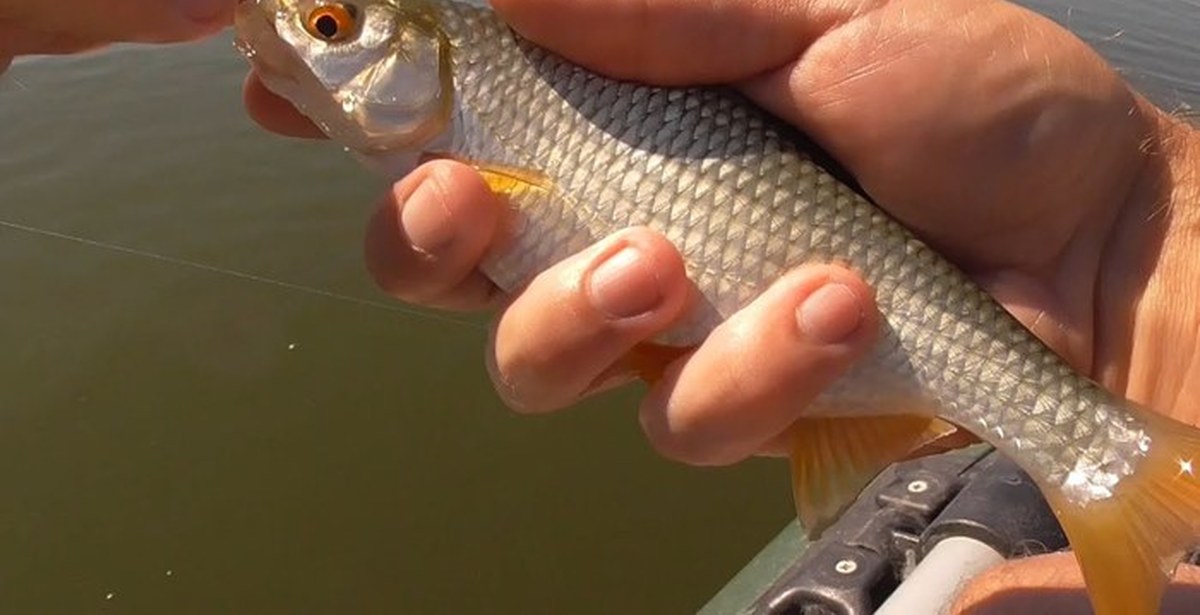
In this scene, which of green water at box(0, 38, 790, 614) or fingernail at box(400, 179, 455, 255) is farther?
green water at box(0, 38, 790, 614)

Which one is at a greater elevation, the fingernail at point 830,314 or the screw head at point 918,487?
the fingernail at point 830,314

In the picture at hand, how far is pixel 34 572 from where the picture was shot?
236 inches

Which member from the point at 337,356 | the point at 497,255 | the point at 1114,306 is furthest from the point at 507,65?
the point at 337,356

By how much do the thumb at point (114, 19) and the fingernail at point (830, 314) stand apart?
1298mm

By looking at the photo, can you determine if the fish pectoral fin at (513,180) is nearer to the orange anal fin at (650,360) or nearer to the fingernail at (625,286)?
the fingernail at (625,286)

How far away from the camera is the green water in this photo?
243 inches

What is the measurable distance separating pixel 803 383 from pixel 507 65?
2.98 ft

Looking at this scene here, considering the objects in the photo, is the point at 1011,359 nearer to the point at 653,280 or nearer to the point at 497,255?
the point at 653,280

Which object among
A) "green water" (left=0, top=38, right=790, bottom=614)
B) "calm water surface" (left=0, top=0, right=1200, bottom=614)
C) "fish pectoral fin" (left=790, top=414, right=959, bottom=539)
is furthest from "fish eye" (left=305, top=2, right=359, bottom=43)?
"green water" (left=0, top=38, right=790, bottom=614)

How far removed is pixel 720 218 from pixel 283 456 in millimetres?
4889

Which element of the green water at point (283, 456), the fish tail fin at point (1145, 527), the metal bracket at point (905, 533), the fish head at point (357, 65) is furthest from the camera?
the green water at point (283, 456)

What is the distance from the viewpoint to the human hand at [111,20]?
7.81 feet

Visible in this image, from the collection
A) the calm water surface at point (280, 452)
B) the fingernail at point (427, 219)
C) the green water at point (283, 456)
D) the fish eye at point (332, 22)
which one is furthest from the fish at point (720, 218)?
the green water at point (283, 456)

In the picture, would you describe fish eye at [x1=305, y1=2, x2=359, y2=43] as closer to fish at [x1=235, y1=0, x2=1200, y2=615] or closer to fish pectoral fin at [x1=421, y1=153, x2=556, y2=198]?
fish at [x1=235, y1=0, x2=1200, y2=615]
